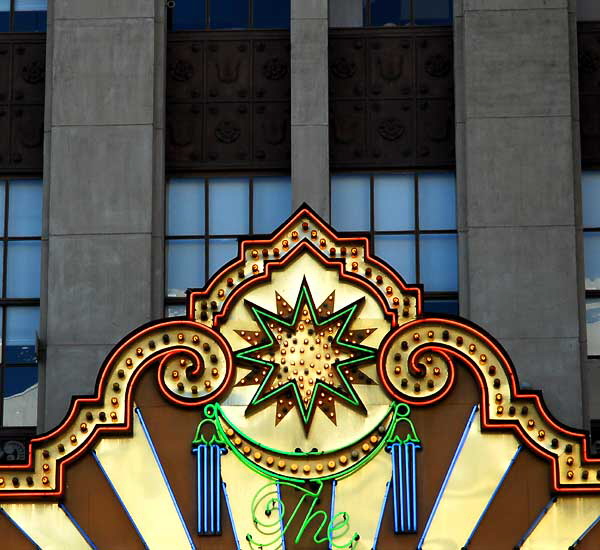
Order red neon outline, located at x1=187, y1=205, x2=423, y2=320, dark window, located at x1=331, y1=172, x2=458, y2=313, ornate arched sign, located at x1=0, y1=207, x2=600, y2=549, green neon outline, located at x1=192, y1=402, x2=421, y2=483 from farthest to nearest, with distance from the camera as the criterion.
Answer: dark window, located at x1=331, y1=172, x2=458, y2=313 → red neon outline, located at x1=187, y1=205, x2=423, y2=320 → green neon outline, located at x1=192, y1=402, x2=421, y2=483 → ornate arched sign, located at x1=0, y1=207, x2=600, y2=549

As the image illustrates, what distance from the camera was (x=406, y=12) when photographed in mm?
29891

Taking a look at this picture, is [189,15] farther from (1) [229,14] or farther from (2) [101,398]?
(2) [101,398]

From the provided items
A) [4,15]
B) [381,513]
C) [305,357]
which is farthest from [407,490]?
[4,15]

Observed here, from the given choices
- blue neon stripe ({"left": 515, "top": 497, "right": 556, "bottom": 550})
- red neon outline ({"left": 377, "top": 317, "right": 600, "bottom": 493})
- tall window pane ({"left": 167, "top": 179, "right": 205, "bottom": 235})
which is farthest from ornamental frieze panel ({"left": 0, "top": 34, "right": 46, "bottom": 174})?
blue neon stripe ({"left": 515, "top": 497, "right": 556, "bottom": 550})

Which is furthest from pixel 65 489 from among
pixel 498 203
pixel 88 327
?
pixel 498 203

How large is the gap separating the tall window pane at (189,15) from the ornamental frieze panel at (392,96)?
230 cm

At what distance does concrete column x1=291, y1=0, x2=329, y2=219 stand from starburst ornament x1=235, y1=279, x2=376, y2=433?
16.4 feet

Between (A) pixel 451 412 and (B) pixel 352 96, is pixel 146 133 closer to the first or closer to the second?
(B) pixel 352 96

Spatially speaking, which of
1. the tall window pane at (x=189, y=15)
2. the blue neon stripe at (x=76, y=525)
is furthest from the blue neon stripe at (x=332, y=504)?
the tall window pane at (x=189, y=15)

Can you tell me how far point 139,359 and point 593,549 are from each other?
6.49m

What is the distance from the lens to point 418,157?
2911 cm

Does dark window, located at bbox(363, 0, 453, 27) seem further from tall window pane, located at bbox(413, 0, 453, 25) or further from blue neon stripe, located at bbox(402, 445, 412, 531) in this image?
blue neon stripe, located at bbox(402, 445, 412, 531)

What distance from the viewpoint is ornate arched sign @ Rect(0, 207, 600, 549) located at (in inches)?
916

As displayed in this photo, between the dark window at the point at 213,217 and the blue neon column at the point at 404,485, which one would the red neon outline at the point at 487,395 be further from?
the dark window at the point at 213,217
